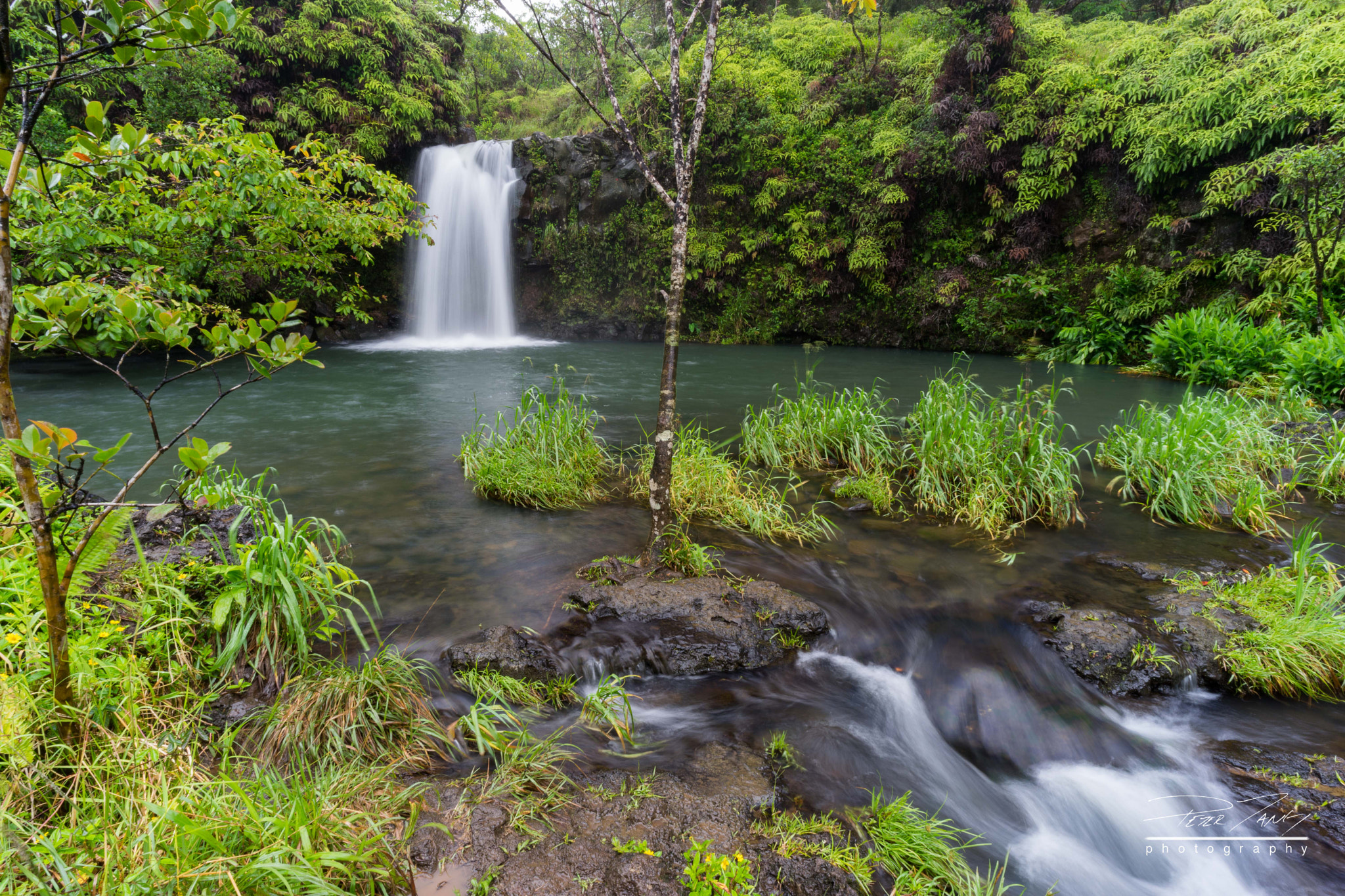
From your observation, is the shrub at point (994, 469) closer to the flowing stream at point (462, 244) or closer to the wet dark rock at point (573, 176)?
the flowing stream at point (462, 244)

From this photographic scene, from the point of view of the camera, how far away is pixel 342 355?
14.6m

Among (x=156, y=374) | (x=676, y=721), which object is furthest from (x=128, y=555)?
(x=156, y=374)

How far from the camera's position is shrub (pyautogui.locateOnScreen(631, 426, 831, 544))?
4.93 meters

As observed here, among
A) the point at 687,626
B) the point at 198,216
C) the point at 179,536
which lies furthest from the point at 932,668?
the point at 198,216

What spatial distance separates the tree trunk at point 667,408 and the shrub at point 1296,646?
3169mm

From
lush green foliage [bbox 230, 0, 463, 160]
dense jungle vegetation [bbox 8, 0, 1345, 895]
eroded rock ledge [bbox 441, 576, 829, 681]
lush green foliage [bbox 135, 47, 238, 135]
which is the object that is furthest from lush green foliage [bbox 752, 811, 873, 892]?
lush green foliage [bbox 230, 0, 463, 160]

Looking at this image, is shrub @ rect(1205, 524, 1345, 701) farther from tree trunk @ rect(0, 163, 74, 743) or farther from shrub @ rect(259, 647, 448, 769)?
tree trunk @ rect(0, 163, 74, 743)

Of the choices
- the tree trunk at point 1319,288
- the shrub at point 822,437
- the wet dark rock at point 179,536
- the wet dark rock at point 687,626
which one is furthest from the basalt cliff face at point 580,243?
the wet dark rock at point 687,626

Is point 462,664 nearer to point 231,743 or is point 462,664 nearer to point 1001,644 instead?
point 231,743

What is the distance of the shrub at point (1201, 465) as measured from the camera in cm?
503

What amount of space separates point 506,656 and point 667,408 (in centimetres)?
169

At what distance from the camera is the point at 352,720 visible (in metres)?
2.60

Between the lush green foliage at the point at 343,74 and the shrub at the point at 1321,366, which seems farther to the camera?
the lush green foliage at the point at 343,74

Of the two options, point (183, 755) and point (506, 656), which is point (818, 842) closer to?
point (506, 656)
